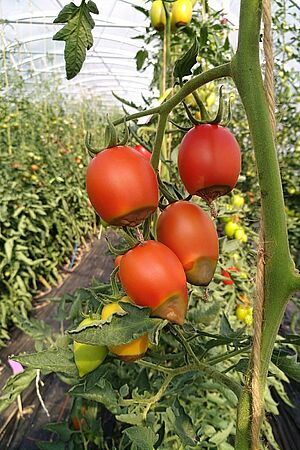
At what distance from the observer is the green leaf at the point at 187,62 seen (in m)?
0.55

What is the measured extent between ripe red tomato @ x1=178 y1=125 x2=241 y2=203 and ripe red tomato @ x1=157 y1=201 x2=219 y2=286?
34 millimetres

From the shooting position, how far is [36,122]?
14.6 ft

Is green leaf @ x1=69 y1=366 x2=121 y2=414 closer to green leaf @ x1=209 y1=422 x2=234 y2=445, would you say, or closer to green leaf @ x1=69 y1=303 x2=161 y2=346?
green leaf @ x1=69 y1=303 x2=161 y2=346

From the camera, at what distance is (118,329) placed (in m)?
0.47

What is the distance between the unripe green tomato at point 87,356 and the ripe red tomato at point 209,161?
0.73ft

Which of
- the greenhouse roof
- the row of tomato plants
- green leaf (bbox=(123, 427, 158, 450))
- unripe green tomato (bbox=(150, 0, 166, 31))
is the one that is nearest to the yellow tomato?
unripe green tomato (bbox=(150, 0, 166, 31))

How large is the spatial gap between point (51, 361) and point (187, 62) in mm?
428

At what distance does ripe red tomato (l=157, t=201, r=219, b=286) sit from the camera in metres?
0.54

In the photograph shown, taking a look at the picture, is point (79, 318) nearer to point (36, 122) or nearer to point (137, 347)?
point (137, 347)

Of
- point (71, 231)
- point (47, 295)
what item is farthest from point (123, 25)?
point (47, 295)

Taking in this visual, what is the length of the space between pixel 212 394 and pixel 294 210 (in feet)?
6.50

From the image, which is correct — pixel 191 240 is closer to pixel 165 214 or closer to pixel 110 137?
pixel 165 214

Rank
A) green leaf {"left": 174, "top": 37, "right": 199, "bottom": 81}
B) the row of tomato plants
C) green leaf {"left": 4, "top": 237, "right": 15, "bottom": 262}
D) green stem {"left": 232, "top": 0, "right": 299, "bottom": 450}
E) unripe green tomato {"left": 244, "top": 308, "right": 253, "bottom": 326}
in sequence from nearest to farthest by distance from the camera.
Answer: green stem {"left": 232, "top": 0, "right": 299, "bottom": 450} < green leaf {"left": 174, "top": 37, "right": 199, "bottom": 81} < unripe green tomato {"left": 244, "top": 308, "right": 253, "bottom": 326} < green leaf {"left": 4, "top": 237, "right": 15, "bottom": 262} < the row of tomato plants

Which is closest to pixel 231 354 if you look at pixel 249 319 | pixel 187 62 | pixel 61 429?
pixel 187 62
